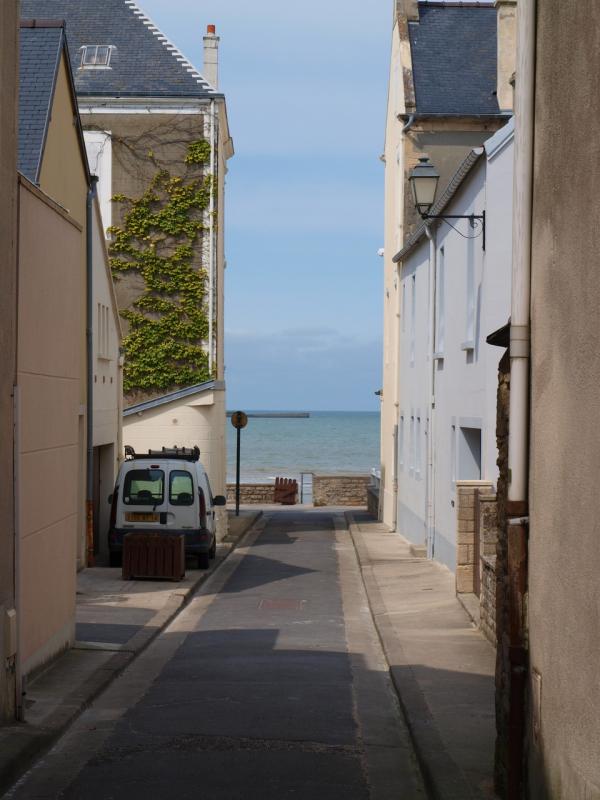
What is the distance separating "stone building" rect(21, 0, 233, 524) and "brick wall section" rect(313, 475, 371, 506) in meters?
21.8

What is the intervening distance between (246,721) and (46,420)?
3.32 metres

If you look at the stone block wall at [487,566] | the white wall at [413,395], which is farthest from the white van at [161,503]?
the stone block wall at [487,566]

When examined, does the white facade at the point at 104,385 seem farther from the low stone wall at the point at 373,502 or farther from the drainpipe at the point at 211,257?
the low stone wall at the point at 373,502

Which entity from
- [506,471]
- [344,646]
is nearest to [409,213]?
[344,646]

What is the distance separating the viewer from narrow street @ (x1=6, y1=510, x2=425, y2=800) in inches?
328

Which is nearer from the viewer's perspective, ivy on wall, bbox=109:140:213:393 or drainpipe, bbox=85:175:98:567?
drainpipe, bbox=85:175:98:567

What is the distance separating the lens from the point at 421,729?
381 inches

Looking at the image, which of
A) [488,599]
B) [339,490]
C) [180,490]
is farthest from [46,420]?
[339,490]

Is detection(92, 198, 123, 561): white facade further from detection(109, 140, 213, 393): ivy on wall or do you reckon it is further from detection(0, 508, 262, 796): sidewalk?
detection(109, 140, 213, 393): ivy on wall

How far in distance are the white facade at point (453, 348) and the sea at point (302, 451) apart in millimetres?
58740

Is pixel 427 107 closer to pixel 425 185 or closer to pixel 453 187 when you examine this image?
pixel 453 187

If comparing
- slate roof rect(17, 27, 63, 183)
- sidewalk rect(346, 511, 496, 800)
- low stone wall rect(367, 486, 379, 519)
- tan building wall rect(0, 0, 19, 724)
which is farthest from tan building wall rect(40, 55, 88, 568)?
low stone wall rect(367, 486, 379, 519)

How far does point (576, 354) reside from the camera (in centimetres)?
616

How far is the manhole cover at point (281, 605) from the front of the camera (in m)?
18.2
